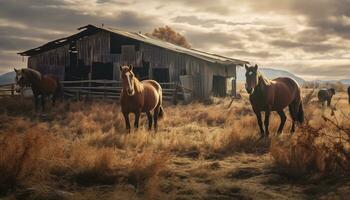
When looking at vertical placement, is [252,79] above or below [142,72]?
below

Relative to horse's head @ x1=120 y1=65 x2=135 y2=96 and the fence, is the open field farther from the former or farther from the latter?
the fence

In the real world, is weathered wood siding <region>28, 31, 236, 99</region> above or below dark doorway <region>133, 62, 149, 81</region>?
above

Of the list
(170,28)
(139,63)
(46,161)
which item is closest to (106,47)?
(139,63)

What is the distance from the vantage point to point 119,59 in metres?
26.7

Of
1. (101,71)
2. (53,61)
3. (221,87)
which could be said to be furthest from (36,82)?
(221,87)

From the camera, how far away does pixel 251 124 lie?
12438 millimetres

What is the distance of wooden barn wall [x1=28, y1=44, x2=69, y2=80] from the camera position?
2775 cm

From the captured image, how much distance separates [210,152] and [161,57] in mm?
18015

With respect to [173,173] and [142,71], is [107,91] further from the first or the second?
[173,173]

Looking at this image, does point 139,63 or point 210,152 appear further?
point 139,63

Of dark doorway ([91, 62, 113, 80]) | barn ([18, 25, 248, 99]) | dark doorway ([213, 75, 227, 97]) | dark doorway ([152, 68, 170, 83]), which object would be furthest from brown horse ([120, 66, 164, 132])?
dark doorway ([213, 75, 227, 97])

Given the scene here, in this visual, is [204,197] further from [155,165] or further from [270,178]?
[270,178]

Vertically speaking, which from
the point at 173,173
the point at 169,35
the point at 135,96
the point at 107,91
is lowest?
the point at 173,173

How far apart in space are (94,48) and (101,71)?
10.1ft
